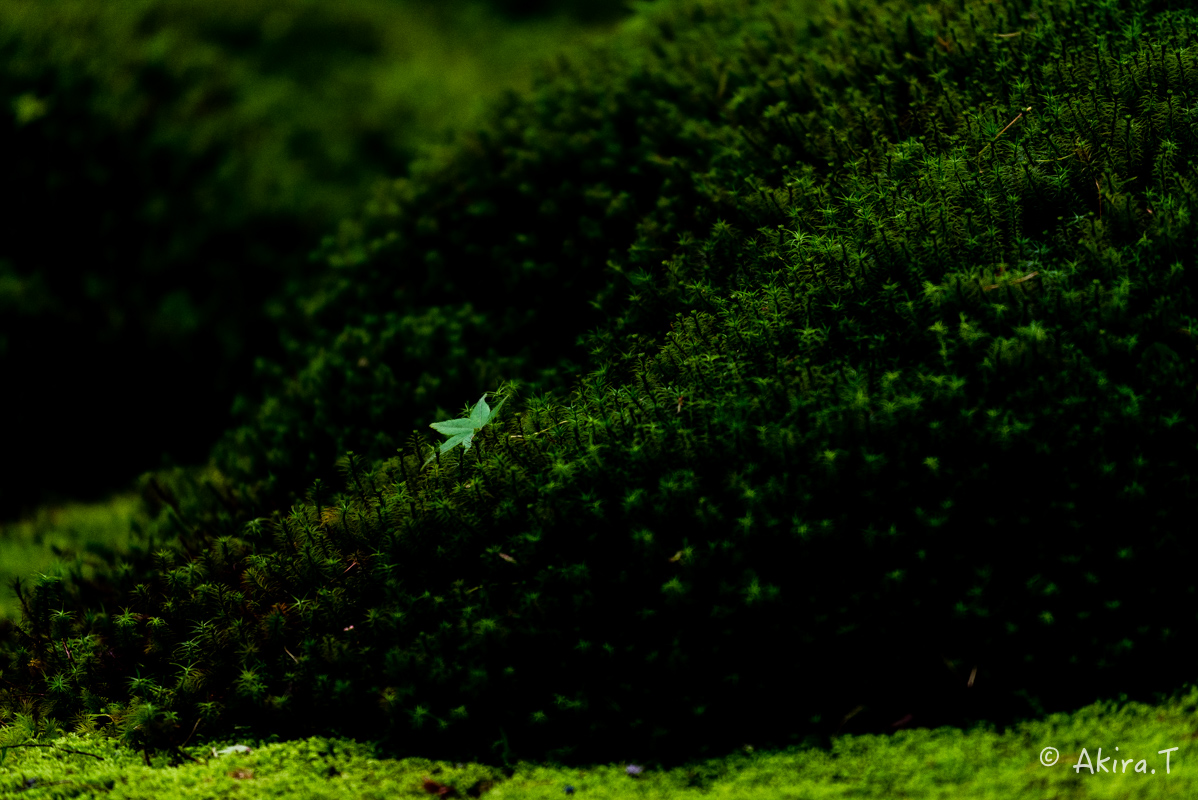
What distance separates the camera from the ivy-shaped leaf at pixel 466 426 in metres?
3.13

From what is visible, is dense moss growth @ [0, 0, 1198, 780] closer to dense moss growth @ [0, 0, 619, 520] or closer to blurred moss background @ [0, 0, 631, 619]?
blurred moss background @ [0, 0, 631, 619]

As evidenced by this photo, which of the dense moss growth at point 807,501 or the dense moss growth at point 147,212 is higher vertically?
the dense moss growth at point 147,212

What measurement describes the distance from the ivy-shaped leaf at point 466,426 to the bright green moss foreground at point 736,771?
103 cm

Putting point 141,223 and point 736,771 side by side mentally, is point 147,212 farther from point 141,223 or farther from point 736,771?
point 736,771

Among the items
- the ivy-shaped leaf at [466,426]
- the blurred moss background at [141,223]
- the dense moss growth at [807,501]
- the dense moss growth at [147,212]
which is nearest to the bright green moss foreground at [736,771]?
the dense moss growth at [807,501]

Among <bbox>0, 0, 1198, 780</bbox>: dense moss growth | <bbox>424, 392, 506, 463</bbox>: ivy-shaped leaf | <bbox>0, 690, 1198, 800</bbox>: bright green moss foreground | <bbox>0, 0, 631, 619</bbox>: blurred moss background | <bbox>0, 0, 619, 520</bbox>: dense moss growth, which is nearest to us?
<bbox>0, 690, 1198, 800</bbox>: bright green moss foreground

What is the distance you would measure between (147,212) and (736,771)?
16.8 ft

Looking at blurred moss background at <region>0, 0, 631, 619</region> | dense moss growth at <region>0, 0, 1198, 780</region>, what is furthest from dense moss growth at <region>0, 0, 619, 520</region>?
dense moss growth at <region>0, 0, 1198, 780</region>

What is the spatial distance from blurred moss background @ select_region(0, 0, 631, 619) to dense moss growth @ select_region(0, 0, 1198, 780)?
136 centimetres

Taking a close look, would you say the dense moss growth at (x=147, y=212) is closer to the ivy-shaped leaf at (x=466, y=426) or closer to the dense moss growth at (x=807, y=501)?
the dense moss growth at (x=807, y=501)

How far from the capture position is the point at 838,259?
310 centimetres

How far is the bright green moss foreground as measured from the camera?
2363mm


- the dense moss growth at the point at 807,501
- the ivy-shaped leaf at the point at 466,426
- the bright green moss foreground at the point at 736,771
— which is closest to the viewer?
the bright green moss foreground at the point at 736,771

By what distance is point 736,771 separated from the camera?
2596 millimetres
